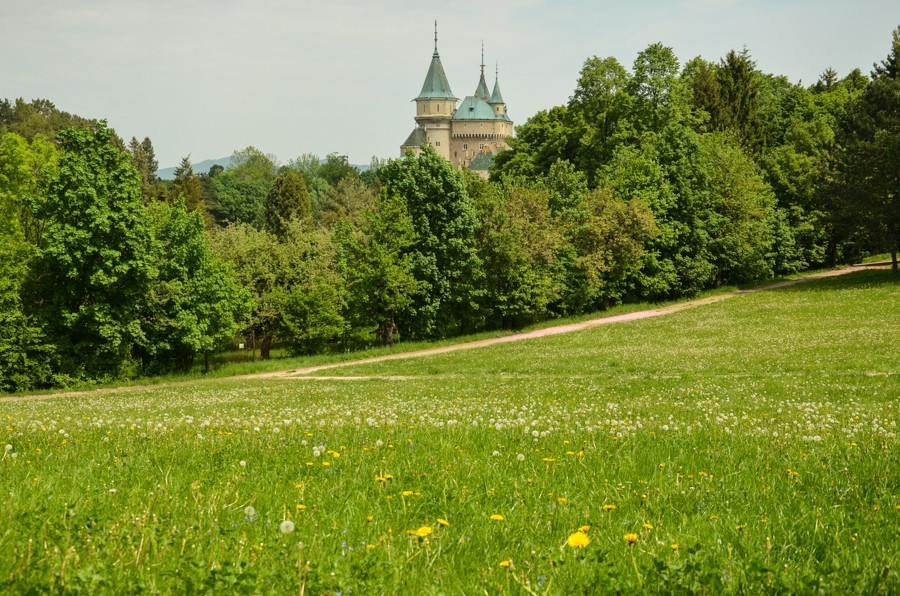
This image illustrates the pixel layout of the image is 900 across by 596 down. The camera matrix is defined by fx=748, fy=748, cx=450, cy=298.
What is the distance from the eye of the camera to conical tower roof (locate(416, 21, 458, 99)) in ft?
641

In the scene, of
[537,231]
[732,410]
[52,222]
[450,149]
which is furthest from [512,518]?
[450,149]

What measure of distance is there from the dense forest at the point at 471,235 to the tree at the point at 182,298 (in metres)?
0.14

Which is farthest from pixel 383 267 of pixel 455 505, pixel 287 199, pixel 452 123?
pixel 452 123

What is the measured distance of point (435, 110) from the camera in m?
195

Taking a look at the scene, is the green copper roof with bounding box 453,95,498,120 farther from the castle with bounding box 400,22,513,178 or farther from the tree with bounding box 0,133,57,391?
the tree with bounding box 0,133,57,391

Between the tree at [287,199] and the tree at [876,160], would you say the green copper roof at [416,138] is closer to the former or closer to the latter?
the tree at [287,199]

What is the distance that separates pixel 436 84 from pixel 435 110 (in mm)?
7413

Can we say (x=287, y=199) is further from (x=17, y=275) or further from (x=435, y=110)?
(x=435, y=110)

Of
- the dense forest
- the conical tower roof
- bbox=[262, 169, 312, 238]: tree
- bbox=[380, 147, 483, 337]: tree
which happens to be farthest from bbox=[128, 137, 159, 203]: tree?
the conical tower roof

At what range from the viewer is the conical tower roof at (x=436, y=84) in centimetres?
19550

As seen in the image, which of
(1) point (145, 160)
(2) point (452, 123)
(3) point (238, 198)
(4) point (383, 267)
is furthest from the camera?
(2) point (452, 123)

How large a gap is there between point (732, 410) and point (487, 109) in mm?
186603

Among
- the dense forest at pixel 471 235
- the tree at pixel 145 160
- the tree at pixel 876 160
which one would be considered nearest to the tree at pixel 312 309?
the dense forest at pixel 471 235

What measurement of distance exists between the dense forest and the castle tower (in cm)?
11221
